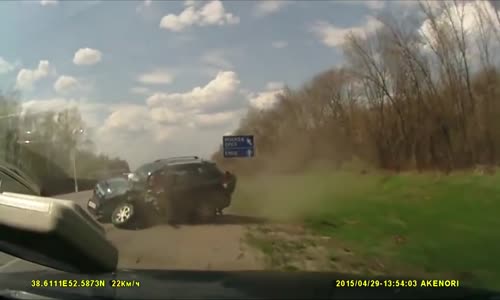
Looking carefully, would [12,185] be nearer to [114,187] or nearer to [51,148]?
[114,187]

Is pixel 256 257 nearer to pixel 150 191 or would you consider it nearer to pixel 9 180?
pixel 150 191

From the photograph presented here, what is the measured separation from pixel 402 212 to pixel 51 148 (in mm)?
4554

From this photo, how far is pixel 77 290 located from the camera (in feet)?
13.9

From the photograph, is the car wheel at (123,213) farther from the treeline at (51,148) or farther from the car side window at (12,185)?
the car side window at (12,185)

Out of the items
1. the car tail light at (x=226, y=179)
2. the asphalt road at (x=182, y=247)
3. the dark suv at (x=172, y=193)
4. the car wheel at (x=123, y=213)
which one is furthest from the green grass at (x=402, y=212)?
the car wheel at (x=123, y=213)

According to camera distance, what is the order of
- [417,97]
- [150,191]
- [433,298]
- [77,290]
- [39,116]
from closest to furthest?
[433,298]
[77,290]
[417,97]
[150,191]
[39,116]

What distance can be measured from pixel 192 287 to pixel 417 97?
321 centimetres

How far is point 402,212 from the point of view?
19.2 ft

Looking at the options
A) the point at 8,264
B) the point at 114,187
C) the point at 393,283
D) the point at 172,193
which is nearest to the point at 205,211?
the point at 172,193

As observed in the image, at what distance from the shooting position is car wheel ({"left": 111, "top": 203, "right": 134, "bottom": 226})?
663 cm

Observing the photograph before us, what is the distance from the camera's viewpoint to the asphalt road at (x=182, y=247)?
5.55 metres

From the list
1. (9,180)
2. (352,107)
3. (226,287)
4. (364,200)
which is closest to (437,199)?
(364,200)

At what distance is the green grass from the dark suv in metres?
0.28

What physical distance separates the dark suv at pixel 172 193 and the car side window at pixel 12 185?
725mm
